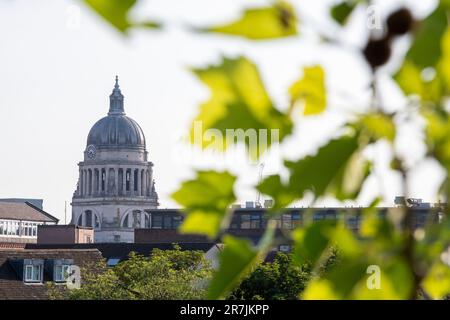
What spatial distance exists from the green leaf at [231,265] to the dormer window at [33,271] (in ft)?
92.6

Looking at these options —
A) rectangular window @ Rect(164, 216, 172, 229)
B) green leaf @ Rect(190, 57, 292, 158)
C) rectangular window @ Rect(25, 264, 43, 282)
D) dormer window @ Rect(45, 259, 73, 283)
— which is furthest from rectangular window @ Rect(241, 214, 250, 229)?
green leaf @ Rect(190, 57, 292, 158)

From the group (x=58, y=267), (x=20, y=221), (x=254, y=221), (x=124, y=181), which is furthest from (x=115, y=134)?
(x=58, y=267)

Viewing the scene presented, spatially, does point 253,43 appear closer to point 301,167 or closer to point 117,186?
point 301,167

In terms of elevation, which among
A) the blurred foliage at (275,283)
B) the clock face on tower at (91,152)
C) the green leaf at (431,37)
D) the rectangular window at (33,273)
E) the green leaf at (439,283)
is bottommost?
the green leaf at (439,283)

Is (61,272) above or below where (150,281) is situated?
above

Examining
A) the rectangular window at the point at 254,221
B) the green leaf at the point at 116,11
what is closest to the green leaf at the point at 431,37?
the green leaf at the point at 116,11

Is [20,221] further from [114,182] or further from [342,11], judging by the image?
[342,11]

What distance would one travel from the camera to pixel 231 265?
1.66 ft

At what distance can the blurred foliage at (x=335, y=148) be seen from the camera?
0.42 m

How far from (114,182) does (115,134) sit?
325 cm

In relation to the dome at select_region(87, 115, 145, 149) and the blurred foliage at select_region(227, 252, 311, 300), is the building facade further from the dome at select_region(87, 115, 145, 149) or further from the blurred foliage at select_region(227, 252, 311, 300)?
the blurred foliage at select_region(227, 252, 311, 300)

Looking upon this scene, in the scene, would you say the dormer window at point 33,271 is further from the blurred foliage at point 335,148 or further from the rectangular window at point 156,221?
the blurred foliage at point 335,148
